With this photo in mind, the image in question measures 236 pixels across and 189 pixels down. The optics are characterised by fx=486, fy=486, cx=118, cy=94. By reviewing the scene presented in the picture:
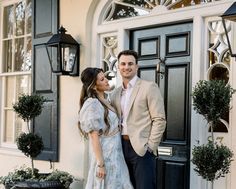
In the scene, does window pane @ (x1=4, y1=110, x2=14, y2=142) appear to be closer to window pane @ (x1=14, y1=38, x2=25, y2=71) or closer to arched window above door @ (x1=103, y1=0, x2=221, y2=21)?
window pane @ (x1=14, y1=38, x2=25, y2=71)

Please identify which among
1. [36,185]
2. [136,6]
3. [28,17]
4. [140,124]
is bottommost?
[36,185]

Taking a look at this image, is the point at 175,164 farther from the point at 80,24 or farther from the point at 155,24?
the point at 80,24

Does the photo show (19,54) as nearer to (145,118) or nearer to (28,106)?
(28,106)

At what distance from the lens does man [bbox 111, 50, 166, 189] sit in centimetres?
424

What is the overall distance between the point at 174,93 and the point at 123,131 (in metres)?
1.20

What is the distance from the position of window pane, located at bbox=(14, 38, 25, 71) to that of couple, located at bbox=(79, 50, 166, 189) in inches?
139

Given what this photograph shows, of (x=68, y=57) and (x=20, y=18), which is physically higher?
(x=20, y=18)

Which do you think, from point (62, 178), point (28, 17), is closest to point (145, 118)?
point (62, 178)

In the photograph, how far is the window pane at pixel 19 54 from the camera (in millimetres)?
7598

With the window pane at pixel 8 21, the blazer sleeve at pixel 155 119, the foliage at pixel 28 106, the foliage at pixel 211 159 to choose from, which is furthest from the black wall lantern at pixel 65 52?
the foliage at pixel 211 159

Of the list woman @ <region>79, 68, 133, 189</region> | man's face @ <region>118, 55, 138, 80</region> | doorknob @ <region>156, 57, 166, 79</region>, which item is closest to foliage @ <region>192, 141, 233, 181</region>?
woman @ <region>79, 68, 133, 189</region>

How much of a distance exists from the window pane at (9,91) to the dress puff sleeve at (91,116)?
3851 mm

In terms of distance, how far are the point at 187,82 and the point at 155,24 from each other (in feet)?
2.67

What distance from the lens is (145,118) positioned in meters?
4.32
